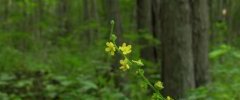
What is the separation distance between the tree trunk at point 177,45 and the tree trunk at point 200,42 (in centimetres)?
102

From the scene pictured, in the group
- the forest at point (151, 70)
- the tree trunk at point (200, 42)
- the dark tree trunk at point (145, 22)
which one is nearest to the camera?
the forest at point (151, 70)

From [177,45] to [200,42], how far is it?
4.26ft

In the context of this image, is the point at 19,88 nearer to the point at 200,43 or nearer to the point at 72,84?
the point at 72,84

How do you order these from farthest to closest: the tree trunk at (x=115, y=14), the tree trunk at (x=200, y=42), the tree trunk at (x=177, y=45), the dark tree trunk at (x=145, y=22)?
the dark tree trunk at (x=145, y=22) → the tree trunk at (x=200, y=42) → the tree trunk at (x=115, y=14) → the tree trunk at (x=177, y=45)

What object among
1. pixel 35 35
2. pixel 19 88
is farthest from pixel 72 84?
pixel 35 35

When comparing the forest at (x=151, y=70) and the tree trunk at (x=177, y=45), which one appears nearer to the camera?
the forest at (x=151, y=70)

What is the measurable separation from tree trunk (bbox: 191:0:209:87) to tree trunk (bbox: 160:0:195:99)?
102 cm

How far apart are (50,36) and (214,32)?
5.28 metres

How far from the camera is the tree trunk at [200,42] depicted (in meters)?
6.84

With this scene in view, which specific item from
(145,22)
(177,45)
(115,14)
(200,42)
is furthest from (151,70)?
(145,22)

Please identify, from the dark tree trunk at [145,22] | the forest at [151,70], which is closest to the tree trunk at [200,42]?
the forest at [151,70]

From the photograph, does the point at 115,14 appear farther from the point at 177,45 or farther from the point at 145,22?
the point at 145,22

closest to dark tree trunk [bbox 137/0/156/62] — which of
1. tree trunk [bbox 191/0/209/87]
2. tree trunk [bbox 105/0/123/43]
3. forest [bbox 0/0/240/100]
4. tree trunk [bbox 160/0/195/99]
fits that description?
forest [bbox 0/0/240/100]

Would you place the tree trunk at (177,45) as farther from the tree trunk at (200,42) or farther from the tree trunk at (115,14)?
the tree trunk at (200,42)
